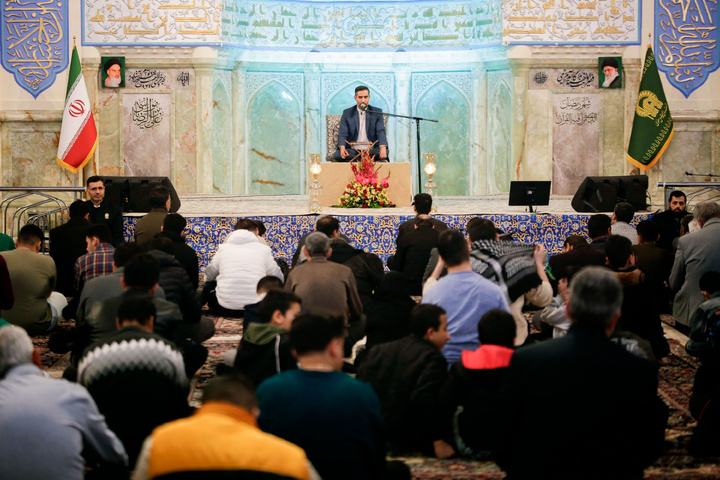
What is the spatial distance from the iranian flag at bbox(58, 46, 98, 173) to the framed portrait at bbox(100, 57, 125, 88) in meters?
0.51

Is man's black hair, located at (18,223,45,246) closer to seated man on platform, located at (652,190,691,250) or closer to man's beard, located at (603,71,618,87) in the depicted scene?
seated man on platform, located at (652,190,691,250)

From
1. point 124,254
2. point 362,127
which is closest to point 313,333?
point 124,254

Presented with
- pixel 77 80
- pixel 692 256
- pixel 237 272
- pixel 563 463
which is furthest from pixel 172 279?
pixel 77 80

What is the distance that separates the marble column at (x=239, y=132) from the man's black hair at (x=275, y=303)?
327 inches

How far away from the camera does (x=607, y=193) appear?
9164mm

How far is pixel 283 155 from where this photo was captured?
41.3 feet

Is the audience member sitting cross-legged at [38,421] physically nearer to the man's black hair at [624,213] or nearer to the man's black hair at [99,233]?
the man's black hair at [99,233]

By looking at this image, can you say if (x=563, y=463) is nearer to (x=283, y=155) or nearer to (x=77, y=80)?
(x=77, y=80)

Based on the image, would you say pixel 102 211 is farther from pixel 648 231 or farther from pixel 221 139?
pixel 648 231

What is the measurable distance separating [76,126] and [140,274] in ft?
24.3

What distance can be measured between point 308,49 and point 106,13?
268 cm

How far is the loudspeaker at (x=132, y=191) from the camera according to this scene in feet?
29.3

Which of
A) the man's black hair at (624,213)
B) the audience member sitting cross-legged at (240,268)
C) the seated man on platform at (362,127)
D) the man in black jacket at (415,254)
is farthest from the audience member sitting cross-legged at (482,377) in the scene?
the seated man on platform at (362,127)

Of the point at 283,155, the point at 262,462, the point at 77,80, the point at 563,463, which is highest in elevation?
the point at 77,80
